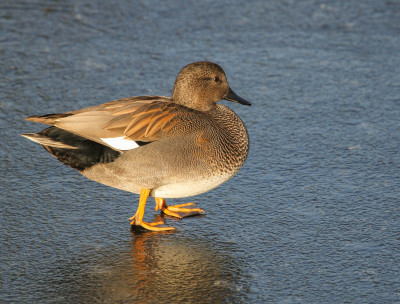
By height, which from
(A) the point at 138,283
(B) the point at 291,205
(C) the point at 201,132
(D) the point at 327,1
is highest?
(D) the point at 327,1

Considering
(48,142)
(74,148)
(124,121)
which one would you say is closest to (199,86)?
(124,121)

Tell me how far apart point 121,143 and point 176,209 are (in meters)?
0.67

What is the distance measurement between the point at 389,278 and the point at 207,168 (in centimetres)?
127

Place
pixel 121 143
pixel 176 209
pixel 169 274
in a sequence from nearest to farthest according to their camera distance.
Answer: pixel 169 274 < pixel 121 143 < pixel 176 209

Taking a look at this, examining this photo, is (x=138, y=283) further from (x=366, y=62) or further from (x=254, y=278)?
(x=366, y=62)

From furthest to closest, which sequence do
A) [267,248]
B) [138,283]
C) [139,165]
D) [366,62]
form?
1. [366,62]
2. [139,165]
3. [267,248]
4. [138,283]

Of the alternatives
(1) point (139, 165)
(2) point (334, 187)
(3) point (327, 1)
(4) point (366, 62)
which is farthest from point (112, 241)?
(3) point (327, 1)

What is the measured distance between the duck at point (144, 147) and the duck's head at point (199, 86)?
7.0 inches

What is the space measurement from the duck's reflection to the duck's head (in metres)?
0.96

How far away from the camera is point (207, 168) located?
13.1ft

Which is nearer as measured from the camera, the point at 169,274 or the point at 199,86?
the point at 169,274

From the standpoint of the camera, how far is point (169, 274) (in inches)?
137

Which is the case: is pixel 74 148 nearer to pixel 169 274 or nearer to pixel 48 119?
pixel 48 119

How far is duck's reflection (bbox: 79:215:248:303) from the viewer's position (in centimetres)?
324
